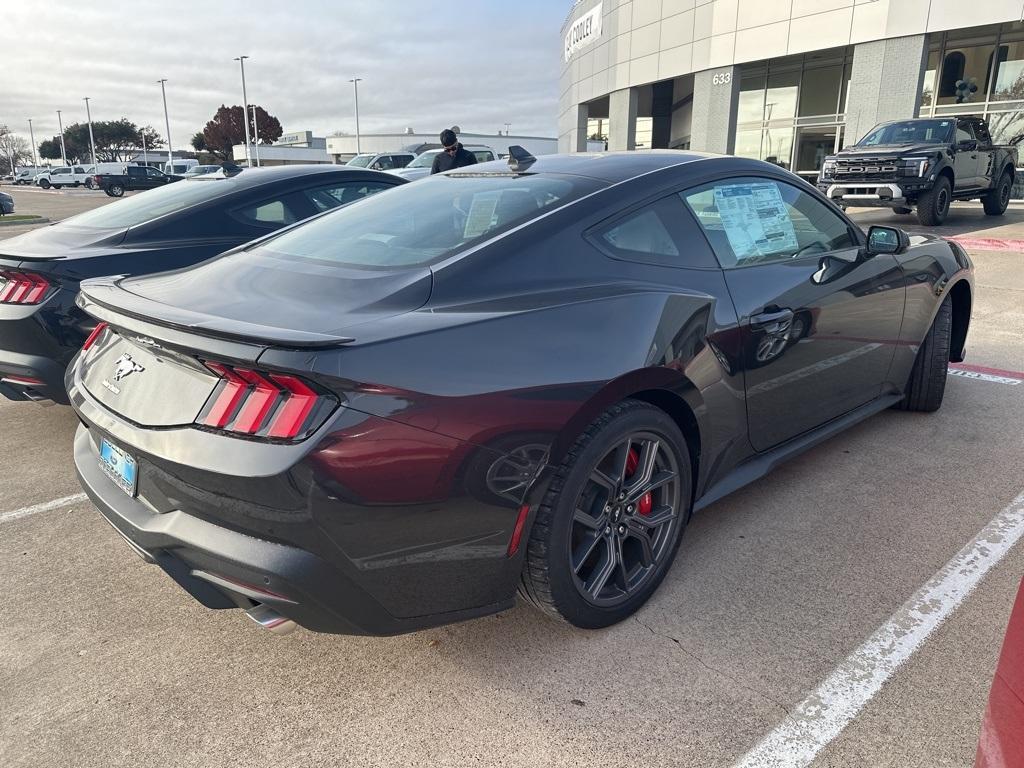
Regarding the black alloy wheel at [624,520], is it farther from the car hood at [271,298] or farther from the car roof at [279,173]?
the car roof at [279,173]

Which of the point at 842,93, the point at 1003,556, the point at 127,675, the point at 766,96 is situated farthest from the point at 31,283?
the point at 766,96

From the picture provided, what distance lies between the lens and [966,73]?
20.1m

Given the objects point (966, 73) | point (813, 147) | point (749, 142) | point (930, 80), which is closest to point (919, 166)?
point (966, 73)

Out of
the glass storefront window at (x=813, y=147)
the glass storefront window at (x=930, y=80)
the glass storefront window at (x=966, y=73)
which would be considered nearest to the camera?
the glass storefront window at (x=966, y=73)

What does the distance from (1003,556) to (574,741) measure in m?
1.93

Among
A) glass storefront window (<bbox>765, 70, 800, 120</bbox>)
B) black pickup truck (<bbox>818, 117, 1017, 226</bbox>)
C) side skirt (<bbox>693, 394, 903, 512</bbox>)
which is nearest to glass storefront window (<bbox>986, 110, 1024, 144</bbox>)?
black pickup truck (<bbox>818, 117, 1017, 226</bbox>)

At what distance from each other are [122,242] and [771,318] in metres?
3.62

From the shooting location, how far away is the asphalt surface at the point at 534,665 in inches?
79.3

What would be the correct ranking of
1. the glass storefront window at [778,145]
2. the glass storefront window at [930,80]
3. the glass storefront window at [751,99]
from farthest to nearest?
the glass storefront window at [751,99] → the glass storefront window at [778,145] → the glass storefront window at [930,80]

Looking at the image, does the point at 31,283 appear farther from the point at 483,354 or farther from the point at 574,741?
the point at 574,741

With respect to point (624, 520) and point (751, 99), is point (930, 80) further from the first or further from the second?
point (624, 520)

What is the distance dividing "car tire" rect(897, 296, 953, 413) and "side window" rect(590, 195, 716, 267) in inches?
82.8

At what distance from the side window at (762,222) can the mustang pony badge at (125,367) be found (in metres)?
1.98

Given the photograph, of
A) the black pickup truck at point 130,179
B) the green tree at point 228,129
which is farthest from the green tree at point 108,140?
the black pickup truck at point 130,179
